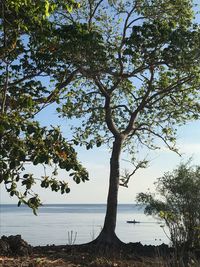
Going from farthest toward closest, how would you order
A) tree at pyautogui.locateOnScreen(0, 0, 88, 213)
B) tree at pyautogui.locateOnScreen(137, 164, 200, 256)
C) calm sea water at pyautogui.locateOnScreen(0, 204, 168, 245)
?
calm sea water at pyautogui.locateOnScreen(0, 204, 168, 245) → tree at pyautogui.locateOnScreen(137, 164, 200, 256) → tree at pyautogui.locateOnScreen(0, 0, 88, 213)

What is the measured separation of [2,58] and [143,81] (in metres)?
10.4

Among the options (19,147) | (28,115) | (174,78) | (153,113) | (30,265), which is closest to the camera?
(19,147)

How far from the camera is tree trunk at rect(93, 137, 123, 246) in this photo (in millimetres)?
17312

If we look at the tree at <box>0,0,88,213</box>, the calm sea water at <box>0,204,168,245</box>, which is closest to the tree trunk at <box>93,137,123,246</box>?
the calm sea water at <box>0,204,168,245</box>

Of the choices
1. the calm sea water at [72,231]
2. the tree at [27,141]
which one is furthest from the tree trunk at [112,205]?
the tree at [27,141]

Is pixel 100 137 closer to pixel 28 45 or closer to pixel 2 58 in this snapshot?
pixel 28 45

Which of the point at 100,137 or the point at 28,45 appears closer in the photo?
the point at 28,45

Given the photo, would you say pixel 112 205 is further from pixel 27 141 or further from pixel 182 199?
pixel 27 141

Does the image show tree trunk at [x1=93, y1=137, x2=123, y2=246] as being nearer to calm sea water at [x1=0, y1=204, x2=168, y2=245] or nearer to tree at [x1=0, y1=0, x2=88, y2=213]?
calm sea water at [x1=0, y1=204, x2=168, y2=245]

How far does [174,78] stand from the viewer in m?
18.6

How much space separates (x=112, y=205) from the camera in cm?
1808

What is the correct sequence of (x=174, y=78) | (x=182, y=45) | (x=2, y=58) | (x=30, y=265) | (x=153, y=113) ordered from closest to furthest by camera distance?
(x=2, y=58) → (x=30, y=265) → (x=182, y=45) → (x=174, y=78) → (x=153, y=113)

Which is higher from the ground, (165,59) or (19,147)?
(165,59)

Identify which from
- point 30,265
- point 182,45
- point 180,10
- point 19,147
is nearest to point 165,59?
point 182,45
